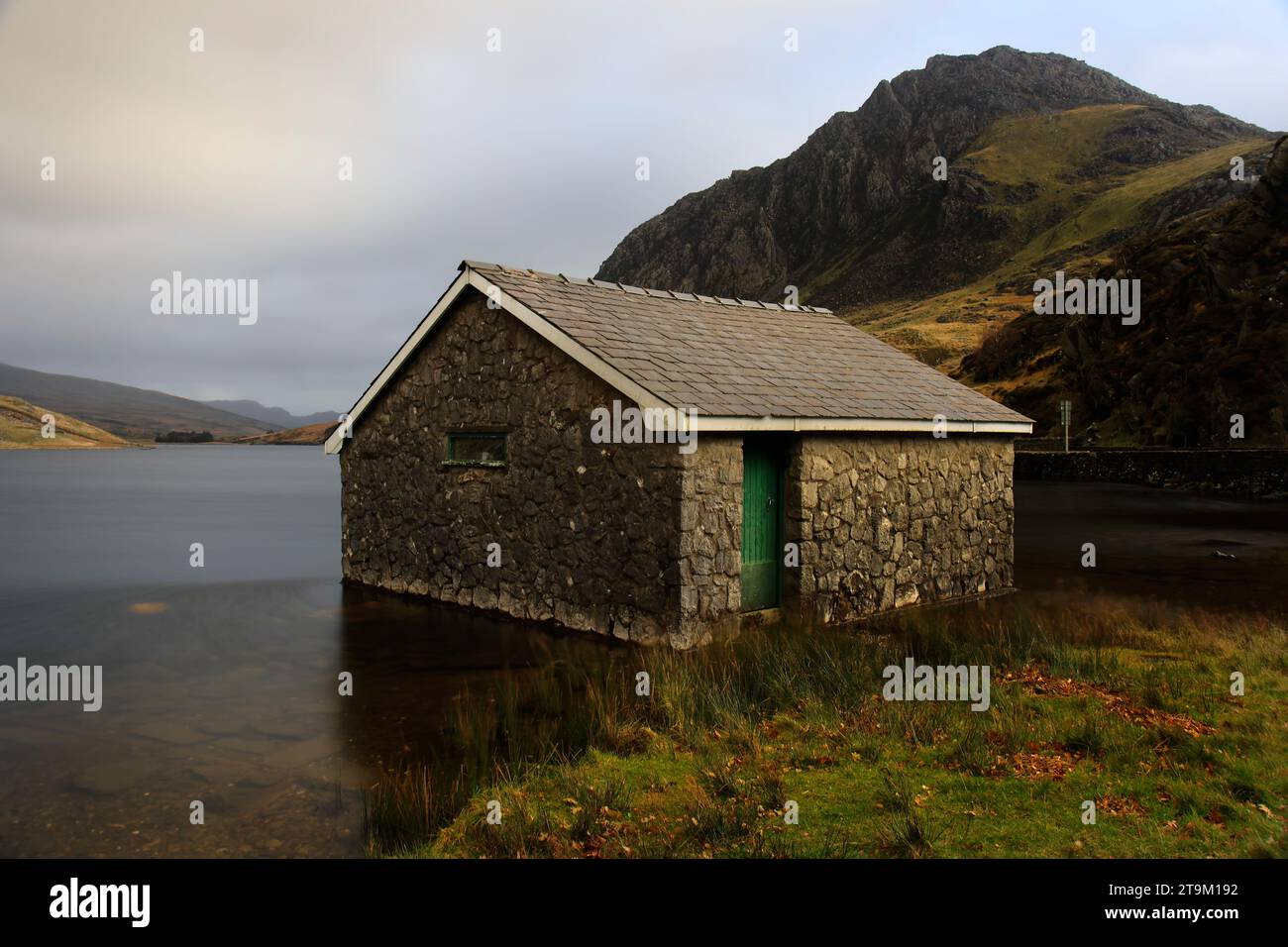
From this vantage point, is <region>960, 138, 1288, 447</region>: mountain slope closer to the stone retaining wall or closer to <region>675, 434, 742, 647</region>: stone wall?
the stone retaining wall

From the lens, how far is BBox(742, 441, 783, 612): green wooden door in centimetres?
1113

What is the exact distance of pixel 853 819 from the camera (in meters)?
5.67

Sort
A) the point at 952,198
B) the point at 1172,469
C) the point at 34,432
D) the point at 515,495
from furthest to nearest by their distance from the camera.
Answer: the point at 952,198 → the point at 34,432 → the point at 1172,469 → the point at 515,495

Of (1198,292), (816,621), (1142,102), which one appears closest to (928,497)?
(816,621)

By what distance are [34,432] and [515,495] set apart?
462 ft

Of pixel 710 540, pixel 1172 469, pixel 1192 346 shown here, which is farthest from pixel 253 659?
pixel 1192 346

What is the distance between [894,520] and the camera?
12617 millimetres

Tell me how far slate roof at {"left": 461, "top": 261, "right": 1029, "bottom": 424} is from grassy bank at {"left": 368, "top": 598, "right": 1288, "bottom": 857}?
2.99 m

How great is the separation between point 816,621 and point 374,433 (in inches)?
290

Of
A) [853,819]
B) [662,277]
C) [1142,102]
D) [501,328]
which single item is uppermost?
[1142,102]

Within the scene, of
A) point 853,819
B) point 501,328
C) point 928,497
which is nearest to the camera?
point 853,819

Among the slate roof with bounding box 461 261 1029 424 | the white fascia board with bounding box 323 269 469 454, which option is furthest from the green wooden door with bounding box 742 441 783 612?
the white fascia board with bounding box 323 269 469 454

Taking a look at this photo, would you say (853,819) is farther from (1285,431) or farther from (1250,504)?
(1285,431)

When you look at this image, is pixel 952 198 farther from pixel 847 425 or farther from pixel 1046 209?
pixel 847 425
